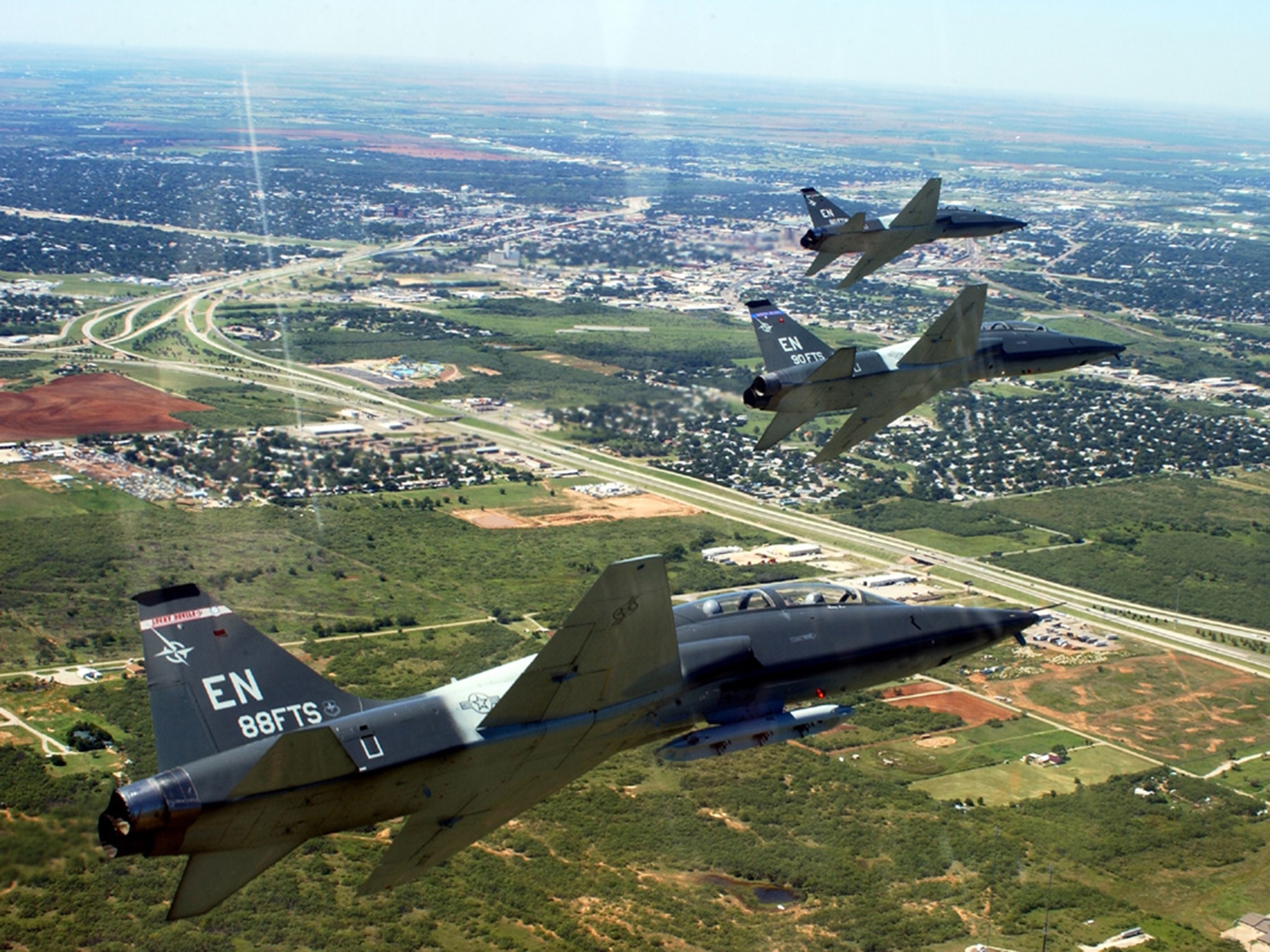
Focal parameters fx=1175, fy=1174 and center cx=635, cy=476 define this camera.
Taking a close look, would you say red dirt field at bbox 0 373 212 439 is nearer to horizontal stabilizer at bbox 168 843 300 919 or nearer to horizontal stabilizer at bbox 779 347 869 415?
horizontal stabilizer at bbox 779 347 869 415

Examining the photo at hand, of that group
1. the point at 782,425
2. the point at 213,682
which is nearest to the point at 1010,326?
the point at 782,425

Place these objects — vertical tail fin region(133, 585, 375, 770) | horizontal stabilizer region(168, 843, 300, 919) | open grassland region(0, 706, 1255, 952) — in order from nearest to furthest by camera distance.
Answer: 1. horizontal stabilizer region(168, 843, 300, 919)
2. vertical tail fin region(133, 585, 375, 770)
3. open grassland region(0, 706, 1255, 952)

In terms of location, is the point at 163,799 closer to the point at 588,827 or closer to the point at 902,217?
the point at 588,827

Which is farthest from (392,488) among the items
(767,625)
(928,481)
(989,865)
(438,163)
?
(438,163)

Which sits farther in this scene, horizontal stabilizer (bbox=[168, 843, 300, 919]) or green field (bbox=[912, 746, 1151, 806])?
green field (bbox=[912, 746, 1151, 806])

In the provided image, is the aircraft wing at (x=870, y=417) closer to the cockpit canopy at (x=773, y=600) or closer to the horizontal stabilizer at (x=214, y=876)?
the cockpit canopy at (x=773, y=600)

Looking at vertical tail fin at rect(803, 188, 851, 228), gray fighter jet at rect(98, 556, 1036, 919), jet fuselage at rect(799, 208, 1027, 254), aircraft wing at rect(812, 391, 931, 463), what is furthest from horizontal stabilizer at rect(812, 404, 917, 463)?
gray fighter jet at rect(98, 556, 1036, 919)

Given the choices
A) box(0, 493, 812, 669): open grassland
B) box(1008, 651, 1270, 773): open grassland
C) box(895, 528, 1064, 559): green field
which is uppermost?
box(0, 493, 812, 669): open grassland
